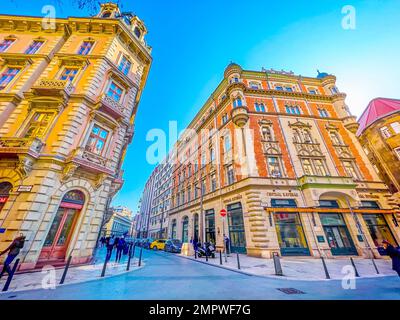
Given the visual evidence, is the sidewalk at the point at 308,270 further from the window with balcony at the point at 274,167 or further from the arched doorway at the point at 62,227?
the arched doorway at the point at 62,227

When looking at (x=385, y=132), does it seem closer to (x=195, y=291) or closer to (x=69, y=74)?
(x=195, y=291)

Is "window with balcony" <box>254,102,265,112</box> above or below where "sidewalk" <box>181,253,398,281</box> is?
above

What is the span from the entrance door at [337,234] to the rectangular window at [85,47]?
27014 mm

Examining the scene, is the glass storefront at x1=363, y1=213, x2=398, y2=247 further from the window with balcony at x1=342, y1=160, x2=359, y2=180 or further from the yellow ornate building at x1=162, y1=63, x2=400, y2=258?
the window with balcony at x1=342, y1=160, x2=359, y2=180

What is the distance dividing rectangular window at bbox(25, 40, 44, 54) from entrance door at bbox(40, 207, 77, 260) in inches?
571

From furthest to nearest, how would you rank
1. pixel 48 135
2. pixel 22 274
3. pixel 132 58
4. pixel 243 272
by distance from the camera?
1. pixel 132 58
2. pixel 48 135
3. pixel 243 272
4. pixel 22 274

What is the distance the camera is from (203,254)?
52.4 feet

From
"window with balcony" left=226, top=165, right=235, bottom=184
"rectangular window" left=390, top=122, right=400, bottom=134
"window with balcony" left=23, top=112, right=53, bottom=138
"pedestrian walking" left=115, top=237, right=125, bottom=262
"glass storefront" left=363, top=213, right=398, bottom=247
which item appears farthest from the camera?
"rectangular window" left=390, top=122, right=400, bottom=134

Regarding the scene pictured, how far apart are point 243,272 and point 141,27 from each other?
25975 mm

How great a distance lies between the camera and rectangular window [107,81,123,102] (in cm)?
1422

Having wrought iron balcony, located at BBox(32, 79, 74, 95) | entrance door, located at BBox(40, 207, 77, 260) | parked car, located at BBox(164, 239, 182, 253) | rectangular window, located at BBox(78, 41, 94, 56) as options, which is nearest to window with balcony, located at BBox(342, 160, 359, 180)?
parked car, located at BBox(164, 239, 182, 253)

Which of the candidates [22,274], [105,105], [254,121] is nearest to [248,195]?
[254,121]

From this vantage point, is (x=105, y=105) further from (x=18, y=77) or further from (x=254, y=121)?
(x=254, y=121)

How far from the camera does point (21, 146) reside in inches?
357
